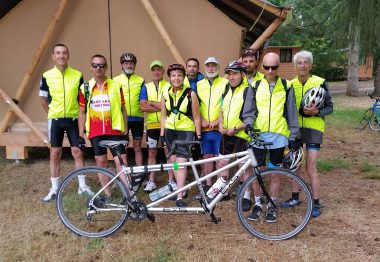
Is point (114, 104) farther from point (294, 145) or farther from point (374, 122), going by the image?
point (374, 122)

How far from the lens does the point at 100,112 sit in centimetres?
420

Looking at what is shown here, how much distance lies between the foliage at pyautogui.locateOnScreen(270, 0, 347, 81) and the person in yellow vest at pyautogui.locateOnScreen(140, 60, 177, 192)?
16324 millimetres

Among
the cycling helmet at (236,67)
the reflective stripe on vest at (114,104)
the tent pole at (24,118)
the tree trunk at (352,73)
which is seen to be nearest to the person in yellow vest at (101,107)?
the reflective stripe on vest at (114,104)

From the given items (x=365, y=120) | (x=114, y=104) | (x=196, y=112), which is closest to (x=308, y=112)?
(x=196, y=112)

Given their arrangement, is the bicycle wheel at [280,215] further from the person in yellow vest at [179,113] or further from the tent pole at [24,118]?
Result: the tent pole at [24,118]

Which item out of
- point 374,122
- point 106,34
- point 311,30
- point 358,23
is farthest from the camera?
point 311,30

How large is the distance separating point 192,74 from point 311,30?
897 inches

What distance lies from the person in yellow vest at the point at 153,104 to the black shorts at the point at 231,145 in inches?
36.7

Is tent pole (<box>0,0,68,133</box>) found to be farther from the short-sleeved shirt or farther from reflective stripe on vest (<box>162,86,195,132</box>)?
reflective stripe on vest (<box>162,86,195,132</box>)

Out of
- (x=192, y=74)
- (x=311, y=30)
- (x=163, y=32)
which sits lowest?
(x=192, y=74)

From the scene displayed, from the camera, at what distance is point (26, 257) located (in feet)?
11.4

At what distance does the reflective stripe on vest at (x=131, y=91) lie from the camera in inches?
199

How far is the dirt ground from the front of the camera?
11.5 ft

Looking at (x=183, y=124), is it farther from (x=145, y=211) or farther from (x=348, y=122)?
(x=348, y=122)
